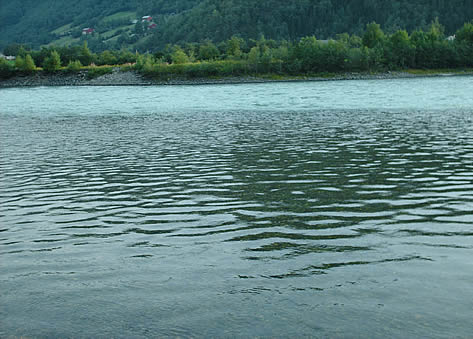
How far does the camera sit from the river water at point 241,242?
10.5 metres

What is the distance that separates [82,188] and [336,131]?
25127 mm

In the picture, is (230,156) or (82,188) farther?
(230,156)

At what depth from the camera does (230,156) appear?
32.7m

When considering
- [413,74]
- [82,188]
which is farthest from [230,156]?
[413,74]

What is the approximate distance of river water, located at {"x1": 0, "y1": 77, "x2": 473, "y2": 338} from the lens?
10.5 meters

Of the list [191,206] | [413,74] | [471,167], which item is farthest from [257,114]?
[413,74]

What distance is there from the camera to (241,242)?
1527 centimetres

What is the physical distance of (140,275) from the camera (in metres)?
13.0

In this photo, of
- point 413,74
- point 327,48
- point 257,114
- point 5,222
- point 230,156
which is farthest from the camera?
point 327,48

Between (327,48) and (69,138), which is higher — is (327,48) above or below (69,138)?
above

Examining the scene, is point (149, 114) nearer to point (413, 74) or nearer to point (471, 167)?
point (471, 167)

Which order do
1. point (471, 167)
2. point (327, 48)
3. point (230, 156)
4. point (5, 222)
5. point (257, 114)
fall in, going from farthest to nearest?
1. point (327, 48)
2. point (257, 114)
3. point (230, 156)
4. point (471, 167)
5. point (5, 222)

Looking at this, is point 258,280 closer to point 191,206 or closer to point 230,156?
point 191,206

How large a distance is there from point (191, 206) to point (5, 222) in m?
6.33
